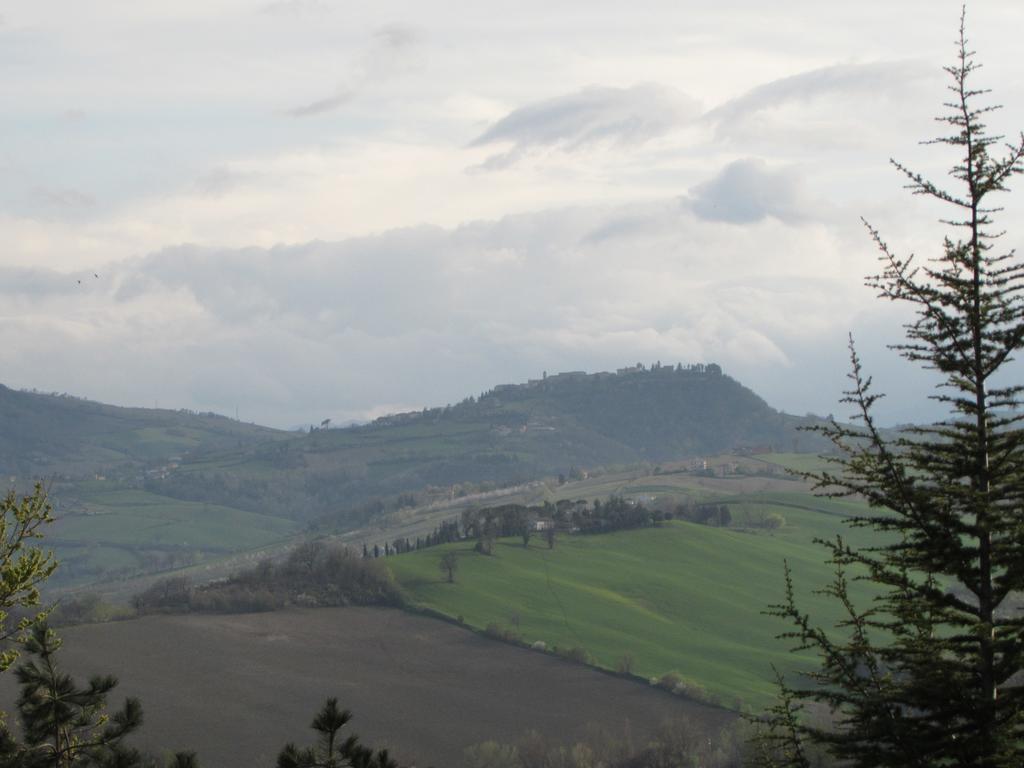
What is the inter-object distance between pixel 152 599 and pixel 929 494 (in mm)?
140704

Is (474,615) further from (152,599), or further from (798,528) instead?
(798,528)

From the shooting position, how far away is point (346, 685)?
114812 mm

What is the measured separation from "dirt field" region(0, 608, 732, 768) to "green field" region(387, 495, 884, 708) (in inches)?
226

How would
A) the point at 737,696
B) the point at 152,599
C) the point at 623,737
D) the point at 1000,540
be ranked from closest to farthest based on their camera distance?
the point at 1000,540, the point at 623,737, the point at 737,696, the point at 152,599

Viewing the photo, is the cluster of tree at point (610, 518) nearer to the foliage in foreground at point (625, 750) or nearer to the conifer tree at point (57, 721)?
the foliage in foreground at point (625, 750)

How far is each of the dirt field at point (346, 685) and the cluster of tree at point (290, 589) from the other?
5052 mm

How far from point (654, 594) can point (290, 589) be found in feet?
143

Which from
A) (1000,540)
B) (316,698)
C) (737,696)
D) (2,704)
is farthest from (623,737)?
(1000,540)

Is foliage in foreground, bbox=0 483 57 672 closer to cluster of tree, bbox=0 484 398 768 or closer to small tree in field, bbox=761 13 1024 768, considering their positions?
cluster of tree, bbox=0 484 398 768

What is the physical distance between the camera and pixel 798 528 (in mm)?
181500

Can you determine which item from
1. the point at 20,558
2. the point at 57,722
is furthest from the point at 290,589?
the point at 20,558

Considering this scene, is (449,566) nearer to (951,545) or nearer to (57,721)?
(57,721)

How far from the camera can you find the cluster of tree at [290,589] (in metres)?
143

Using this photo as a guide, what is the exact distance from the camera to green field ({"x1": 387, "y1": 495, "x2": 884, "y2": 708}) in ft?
399
